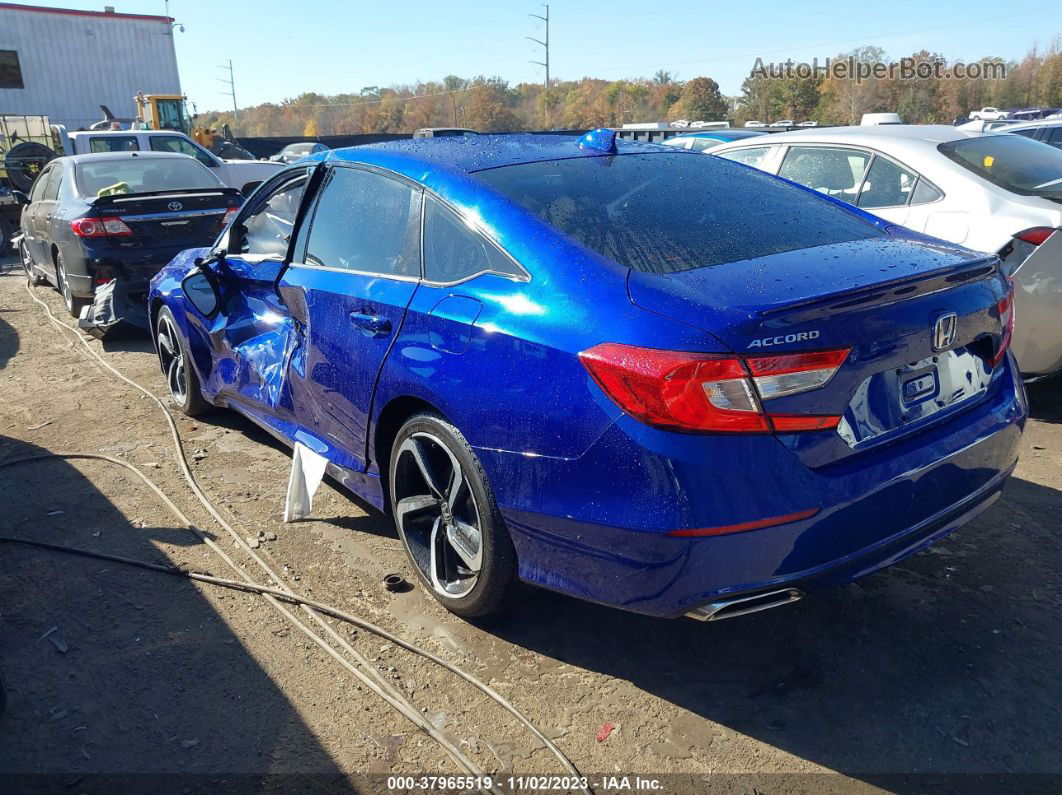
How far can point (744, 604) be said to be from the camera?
2336 millimetres

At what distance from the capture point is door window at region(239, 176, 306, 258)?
163 inches

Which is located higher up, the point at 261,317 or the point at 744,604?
the point at 261,317

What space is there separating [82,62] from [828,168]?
3919 cm

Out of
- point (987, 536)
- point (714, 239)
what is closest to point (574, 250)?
point (714, 239)

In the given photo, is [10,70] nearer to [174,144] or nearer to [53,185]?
[174,144]

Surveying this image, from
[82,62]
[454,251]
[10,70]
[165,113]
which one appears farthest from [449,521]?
[82,62]

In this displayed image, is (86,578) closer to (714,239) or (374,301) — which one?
(374,301)

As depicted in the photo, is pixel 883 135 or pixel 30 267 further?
pixel 30 267

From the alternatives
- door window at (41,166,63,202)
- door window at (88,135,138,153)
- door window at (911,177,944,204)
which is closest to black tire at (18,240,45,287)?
door window at (41,166,63,202)

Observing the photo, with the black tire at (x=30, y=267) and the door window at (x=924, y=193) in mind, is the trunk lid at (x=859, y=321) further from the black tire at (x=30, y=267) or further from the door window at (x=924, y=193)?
the black tire at (x=30, y=267)

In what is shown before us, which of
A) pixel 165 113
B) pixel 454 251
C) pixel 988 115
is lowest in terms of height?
pixel 454 251

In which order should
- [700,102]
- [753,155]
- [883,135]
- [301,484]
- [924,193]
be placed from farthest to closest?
[700,102] → [753,155] → [883,135] → [924,193] → [301,484]

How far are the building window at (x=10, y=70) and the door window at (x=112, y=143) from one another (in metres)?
25.6

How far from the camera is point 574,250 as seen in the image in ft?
8.64
